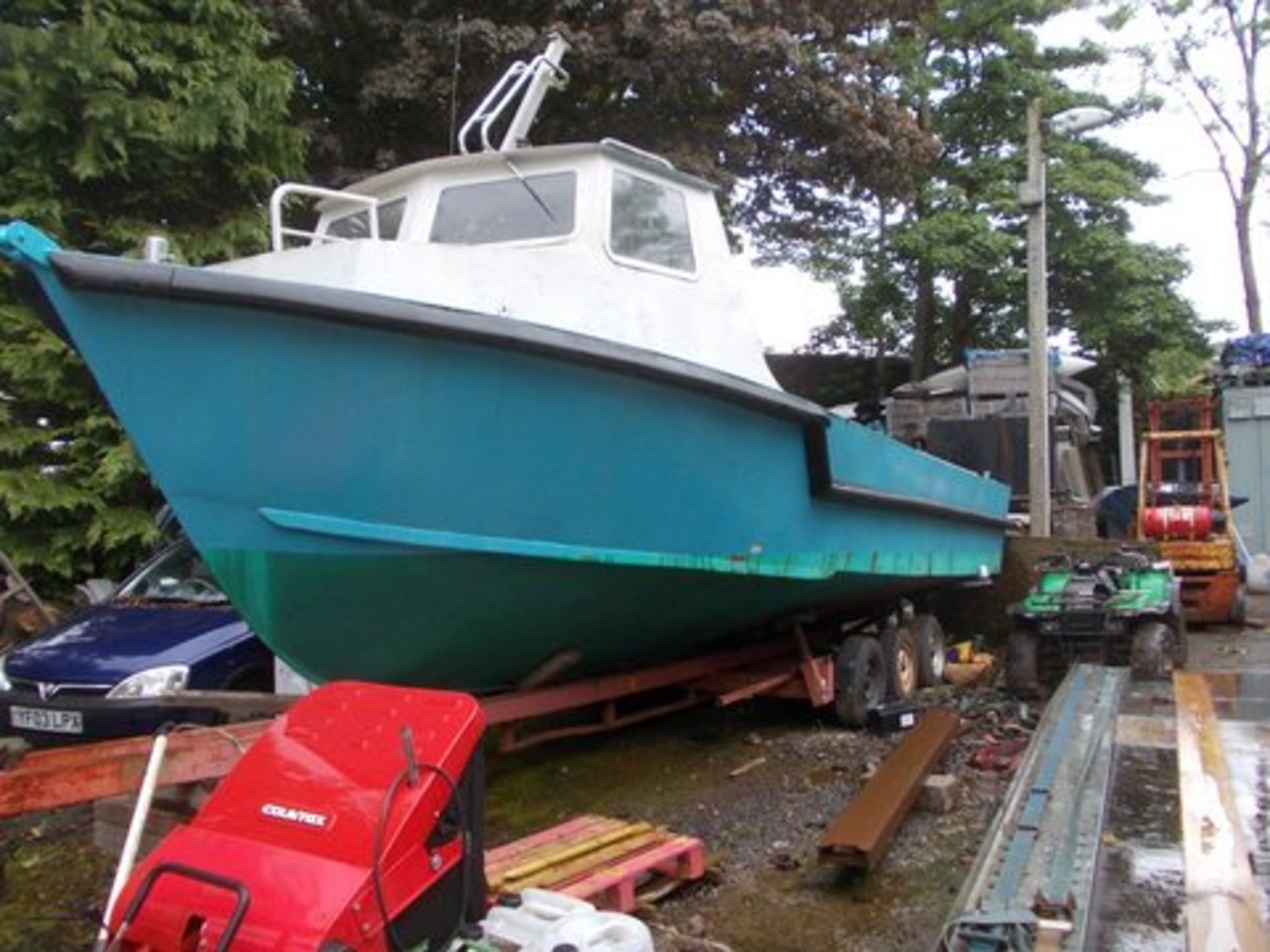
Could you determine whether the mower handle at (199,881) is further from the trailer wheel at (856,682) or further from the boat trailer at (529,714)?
the trailer wheel at (856,682)

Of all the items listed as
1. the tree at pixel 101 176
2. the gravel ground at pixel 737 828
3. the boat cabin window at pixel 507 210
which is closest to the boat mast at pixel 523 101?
the boat cabin window at pixel 507 210

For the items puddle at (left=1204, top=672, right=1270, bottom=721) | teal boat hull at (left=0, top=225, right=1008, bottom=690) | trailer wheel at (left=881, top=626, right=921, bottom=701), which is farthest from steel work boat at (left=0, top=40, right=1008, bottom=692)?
puddle at (left=1204, top=672, right=1270, bottom=721)

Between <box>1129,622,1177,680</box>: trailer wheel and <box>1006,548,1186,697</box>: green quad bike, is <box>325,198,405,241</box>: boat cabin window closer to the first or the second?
<box>1006,548,1186,697</box>: green quad bike

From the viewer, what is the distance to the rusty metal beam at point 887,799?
12.7 ft

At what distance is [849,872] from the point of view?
396 cm

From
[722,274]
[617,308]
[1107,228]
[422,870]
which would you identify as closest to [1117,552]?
[722,274]

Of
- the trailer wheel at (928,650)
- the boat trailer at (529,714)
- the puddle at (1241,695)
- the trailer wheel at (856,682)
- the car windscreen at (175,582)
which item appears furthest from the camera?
the trailer wheel at (928,650)

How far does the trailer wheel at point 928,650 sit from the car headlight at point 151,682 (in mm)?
4470

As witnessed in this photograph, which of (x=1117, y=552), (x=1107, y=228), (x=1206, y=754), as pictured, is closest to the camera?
(x=1206, y=754)

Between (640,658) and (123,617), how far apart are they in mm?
2471

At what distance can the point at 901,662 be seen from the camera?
22.7 ft

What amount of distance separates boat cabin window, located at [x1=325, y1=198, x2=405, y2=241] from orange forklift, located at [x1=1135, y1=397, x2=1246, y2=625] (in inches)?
265

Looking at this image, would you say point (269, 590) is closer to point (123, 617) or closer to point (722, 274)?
point (123, 617)

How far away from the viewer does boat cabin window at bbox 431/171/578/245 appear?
4941mm
